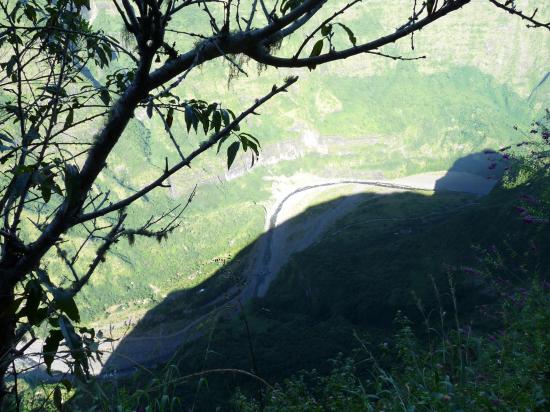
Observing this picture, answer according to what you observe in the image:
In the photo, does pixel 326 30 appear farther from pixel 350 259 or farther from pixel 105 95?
pixel 350 259

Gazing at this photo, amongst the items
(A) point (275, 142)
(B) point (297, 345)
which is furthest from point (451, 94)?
(B) point (297, 345)

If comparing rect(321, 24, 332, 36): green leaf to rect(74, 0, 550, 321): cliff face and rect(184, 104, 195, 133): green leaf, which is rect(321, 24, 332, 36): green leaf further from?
rect(74, 0, 550, 321): cliff face

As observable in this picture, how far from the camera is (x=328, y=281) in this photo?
2509 inches

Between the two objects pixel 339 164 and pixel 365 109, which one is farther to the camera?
pixel 365 109

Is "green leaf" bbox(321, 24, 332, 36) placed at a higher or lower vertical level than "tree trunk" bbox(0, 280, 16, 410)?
higher

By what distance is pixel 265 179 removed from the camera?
13575 centimetres

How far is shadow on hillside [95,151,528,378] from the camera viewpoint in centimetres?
4631

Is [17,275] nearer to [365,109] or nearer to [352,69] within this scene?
[365,109]

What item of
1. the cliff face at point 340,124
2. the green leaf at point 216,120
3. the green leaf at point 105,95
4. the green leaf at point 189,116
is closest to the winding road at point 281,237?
the cliff face at point 340,124

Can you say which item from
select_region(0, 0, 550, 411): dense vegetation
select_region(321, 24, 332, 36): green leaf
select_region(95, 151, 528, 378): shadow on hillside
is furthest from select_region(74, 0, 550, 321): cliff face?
select_region(321, 24, 332, 36): green leaf

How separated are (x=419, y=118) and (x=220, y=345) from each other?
123m

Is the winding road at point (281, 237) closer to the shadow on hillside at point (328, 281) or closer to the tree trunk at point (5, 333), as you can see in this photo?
the shadow on hillside at point (328, 281)

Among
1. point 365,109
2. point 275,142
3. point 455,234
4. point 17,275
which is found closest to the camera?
point 17,275

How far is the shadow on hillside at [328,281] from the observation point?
46.3 m
